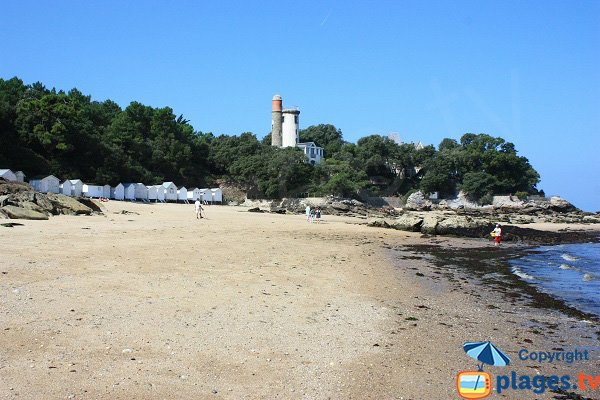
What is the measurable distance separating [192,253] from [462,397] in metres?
10.8

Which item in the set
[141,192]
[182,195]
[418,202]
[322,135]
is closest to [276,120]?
[322,135]

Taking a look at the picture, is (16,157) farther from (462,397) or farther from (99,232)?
(462,397)

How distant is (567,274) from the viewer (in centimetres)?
1638

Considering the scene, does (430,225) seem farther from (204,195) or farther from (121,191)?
(204,195)

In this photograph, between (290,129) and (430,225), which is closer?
(430,225)

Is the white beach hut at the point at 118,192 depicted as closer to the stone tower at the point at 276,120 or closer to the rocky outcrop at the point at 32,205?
the rocky outcrop at the point at 32,205

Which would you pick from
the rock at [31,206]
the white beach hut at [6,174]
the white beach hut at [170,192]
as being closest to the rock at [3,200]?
the rock at [31,206]

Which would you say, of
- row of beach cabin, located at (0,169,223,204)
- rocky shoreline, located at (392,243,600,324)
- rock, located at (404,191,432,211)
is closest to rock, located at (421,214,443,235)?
rocky shoreline, located at (392,243,600,324)

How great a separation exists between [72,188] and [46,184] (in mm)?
2668

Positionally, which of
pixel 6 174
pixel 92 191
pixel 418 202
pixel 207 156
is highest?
pixel 207 156

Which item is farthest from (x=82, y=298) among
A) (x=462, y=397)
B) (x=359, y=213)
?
(x=359, y=213)

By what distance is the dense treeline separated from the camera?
57.8 m

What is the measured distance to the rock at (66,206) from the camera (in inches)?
981

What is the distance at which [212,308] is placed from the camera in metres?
8.64
